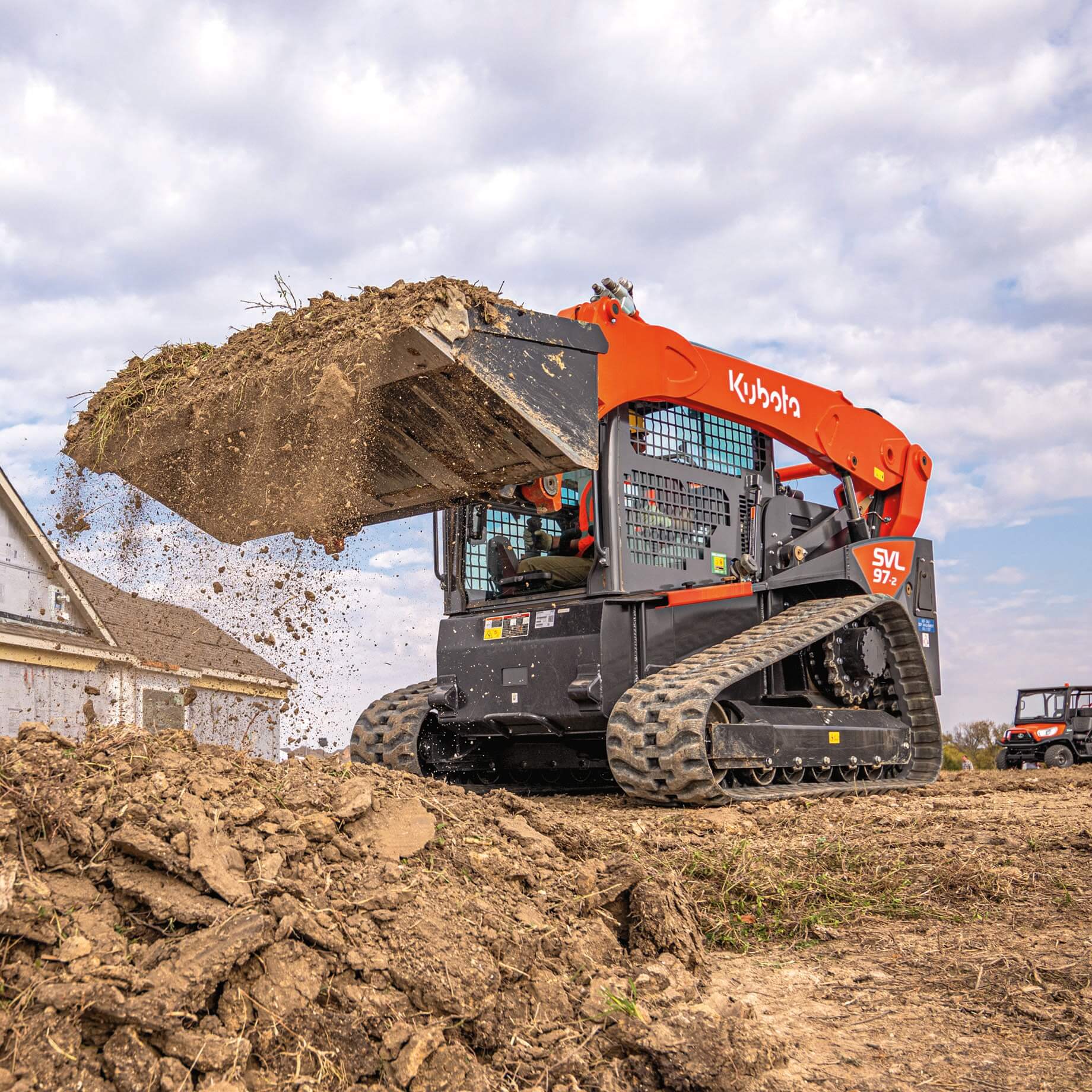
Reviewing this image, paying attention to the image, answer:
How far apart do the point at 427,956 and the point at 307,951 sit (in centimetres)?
31

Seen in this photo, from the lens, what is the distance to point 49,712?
16.0 metres

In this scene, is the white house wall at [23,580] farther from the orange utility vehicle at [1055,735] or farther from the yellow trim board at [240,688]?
the orange utility vehicle at [1055,735]

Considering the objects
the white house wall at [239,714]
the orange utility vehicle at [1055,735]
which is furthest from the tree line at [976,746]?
the white house wall at [239,714]

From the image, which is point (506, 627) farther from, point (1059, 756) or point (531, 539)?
point (1059, 756)

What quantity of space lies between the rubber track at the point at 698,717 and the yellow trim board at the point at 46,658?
11.1 m

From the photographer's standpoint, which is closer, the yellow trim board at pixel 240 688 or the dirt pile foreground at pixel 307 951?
the dirt pile foreground at pixel 307 951

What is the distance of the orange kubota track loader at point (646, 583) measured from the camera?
Answer: 6.84 meters

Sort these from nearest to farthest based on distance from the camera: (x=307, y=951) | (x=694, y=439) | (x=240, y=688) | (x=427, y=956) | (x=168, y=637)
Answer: (x=307, y=951), (x=427, y=956), (x=694, y=439), (x=168, y=637), (x=240, y=688)

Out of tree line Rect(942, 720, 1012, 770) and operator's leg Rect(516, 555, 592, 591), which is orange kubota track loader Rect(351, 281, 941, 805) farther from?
tree line Rect(942, 720, 1012, 770)

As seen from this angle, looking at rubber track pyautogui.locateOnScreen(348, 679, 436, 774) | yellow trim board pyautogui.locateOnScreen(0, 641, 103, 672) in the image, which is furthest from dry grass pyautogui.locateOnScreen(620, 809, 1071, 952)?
yellow trim board pyautogui.locateOnScreen(0, 641, 103, 672)

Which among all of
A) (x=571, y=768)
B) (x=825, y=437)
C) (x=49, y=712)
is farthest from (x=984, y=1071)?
(x=49, y=712)

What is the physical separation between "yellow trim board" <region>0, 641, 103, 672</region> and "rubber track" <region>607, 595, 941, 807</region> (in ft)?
36.4

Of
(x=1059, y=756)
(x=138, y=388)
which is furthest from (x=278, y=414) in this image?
(x=1059, y=756)

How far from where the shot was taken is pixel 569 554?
8.69 meters
